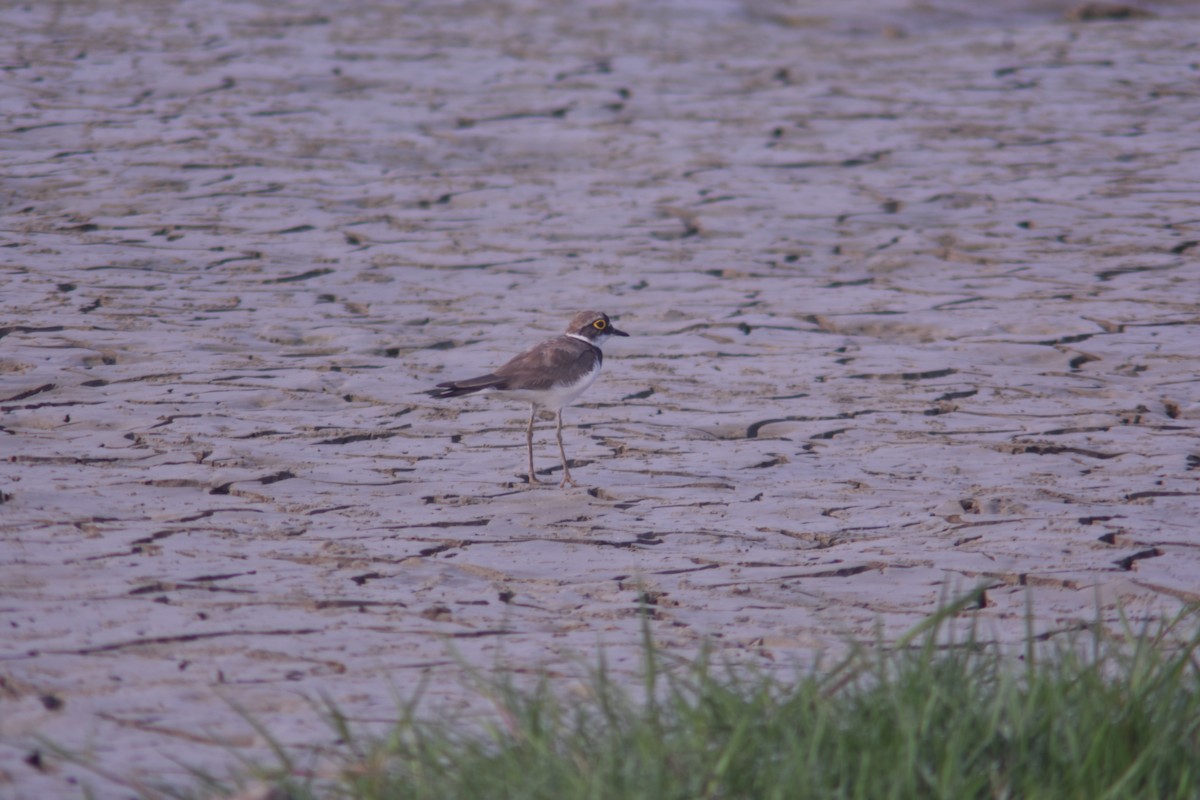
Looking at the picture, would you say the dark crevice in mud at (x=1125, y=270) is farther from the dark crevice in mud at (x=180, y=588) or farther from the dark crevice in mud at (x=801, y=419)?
the dark crevice in mud at (x=180, y=588)

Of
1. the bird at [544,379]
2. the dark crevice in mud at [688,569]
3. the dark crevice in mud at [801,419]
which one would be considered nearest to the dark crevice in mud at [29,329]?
the bird at [544,379]

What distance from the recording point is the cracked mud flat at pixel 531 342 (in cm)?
371

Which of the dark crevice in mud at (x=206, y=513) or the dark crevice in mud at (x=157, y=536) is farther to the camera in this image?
the dark crevice in mud at (x=206, y=513)

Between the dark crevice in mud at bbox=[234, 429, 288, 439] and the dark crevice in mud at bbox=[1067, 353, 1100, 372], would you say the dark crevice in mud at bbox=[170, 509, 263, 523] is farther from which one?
the dark crevice in mud at bbox=[1067, 353, 1100, 372]

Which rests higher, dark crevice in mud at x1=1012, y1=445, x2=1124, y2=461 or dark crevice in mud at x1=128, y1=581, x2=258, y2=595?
dark crevice in mud at x1=128, y1=581, x2=258, y2=595

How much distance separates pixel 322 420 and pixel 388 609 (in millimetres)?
1910

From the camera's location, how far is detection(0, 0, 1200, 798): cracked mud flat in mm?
3709

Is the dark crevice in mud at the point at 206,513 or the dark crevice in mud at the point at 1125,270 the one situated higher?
the dark crevice in mud at the point at 206,513

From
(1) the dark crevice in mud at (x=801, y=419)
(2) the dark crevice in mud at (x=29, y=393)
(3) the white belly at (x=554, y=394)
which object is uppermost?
(3) the white belly at (x=554, y=394)

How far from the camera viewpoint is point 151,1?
15.5 meters

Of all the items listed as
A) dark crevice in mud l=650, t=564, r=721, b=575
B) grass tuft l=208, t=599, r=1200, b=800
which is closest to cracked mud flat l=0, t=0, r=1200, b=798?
dark crevice in mud l=650, t=564, r=721, b=575

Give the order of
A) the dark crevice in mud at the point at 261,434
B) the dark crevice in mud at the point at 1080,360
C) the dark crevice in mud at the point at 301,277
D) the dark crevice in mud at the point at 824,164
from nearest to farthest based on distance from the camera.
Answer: the dark crevice in mud at the point at 261,434 → the dark crevice in mud at the point at 1080,360 → the dark crevice in mud at the point at 301,277 → the dark crevice in mud at the point at 824,164

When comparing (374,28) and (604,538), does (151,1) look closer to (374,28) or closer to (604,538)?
(374,28)

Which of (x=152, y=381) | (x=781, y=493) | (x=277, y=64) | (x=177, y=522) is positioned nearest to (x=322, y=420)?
(x=152, y=381)
